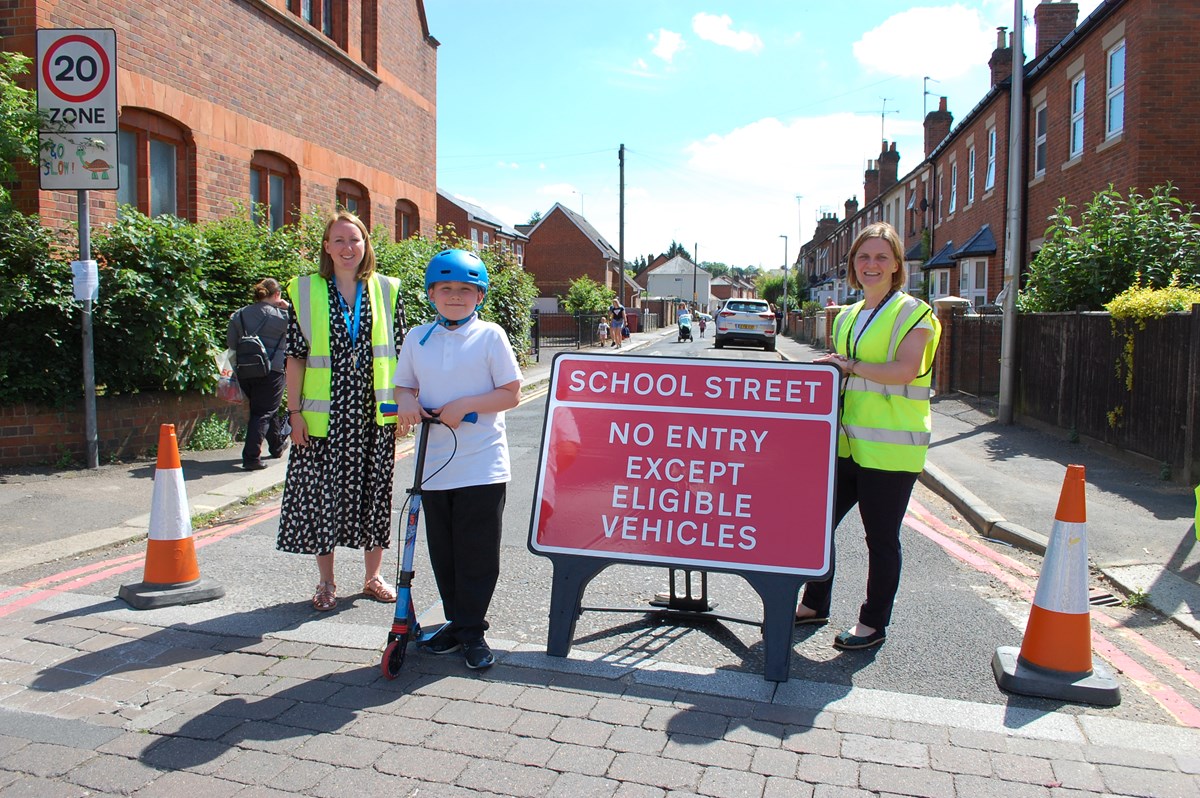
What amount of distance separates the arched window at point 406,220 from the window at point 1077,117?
1304 centimetres

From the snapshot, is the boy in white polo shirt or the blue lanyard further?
the blue lanyard

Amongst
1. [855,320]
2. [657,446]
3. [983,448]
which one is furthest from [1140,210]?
[657,446]

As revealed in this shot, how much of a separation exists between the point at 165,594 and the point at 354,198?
13.6m

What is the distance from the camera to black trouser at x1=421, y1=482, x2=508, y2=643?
391cm

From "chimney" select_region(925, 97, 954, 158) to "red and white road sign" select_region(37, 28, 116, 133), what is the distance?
2853cm

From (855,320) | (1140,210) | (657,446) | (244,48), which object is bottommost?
(657,446)

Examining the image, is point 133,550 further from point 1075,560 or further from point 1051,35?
point 1051,35

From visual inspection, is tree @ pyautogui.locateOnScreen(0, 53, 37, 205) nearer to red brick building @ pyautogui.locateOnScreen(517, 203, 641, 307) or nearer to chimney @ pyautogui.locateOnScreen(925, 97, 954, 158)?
chimney @ pyautogui.locateOnScreen(925, 97, 954, 158)

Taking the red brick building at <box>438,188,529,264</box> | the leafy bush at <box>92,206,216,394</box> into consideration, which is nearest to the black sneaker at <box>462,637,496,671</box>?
the leafy bush at <box>92,206,216,394</box>

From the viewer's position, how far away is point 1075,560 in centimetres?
385

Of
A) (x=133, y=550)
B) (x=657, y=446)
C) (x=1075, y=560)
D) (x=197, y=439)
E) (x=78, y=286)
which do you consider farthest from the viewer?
(x=197, y=439)

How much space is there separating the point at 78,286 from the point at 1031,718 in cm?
773

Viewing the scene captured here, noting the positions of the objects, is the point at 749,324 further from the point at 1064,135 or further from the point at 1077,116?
the point at 1077,116

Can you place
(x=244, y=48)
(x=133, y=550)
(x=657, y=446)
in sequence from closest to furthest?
(x=657, y=446), (x=133, y=550), (x=244, y=48)
